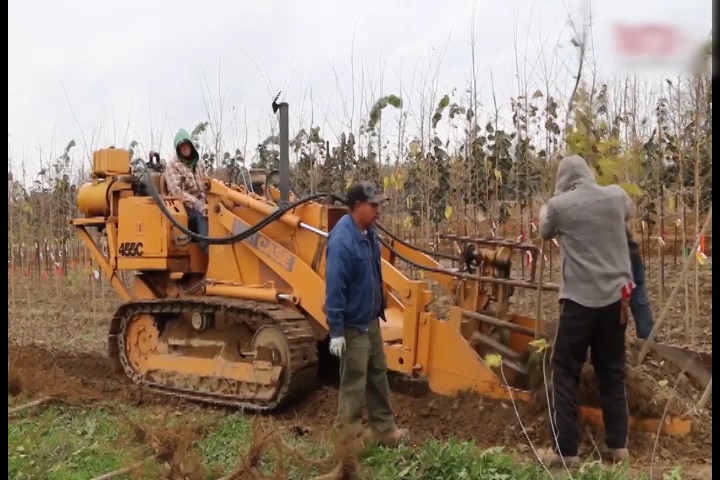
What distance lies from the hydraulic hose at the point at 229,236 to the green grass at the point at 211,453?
4.97 ft

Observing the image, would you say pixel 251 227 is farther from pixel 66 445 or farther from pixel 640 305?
pixel 640 305

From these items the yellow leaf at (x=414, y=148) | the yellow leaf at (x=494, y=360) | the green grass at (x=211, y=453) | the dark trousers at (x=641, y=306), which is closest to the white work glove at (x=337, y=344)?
the green grass at (x=211, y=453)

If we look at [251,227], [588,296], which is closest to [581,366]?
[588,296]

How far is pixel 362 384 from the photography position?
538 cm

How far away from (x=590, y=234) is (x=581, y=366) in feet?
2.76

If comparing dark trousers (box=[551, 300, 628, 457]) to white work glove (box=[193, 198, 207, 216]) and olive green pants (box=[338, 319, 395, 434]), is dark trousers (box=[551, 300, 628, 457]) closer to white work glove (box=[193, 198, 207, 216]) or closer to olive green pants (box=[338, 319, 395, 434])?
olive green pants (box=[338, 319, 395, 434])

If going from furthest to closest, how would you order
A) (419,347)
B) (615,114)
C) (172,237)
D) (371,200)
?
(615,114), (172,237), (419,347), (371,200)

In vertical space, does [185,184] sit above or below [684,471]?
above

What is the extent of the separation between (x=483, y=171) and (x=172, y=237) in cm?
535

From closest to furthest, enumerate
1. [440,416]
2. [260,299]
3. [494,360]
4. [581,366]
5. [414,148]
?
1. [581,366]
2. [494,360]
3. [440,416]
4. [260,299]
5. [414,148]

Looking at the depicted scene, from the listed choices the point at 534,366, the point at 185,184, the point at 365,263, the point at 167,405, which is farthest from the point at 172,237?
the point at 534,366

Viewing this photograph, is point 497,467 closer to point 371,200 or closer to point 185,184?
point 371,200

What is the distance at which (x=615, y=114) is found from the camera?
9773mm

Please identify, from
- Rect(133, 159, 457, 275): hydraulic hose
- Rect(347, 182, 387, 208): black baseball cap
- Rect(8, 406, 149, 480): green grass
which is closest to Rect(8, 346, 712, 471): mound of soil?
Rect(8, 406, 149, 480): green grass
